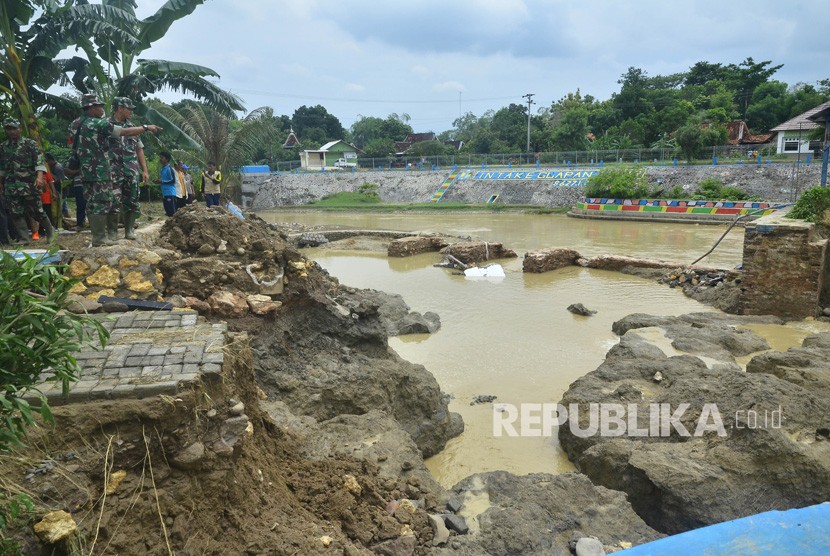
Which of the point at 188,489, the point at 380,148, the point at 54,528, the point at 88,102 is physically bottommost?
the point at 188,489

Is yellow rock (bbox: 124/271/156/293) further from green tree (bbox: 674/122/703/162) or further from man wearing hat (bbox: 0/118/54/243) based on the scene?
green tree (bbox: 674/122/703/162)

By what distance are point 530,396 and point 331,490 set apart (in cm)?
387

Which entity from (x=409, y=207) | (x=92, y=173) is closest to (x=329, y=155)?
(x=409, y=207)

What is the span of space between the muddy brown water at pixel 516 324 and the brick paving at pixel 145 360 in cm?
279

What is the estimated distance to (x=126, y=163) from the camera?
654 cm

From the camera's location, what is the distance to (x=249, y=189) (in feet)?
146

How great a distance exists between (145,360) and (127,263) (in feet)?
9.19

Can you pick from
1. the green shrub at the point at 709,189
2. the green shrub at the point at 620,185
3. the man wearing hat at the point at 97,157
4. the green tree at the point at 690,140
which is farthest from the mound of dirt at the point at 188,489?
the green tree at the point at 690,140

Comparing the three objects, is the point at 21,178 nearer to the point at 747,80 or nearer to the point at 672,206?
the point at 672,206

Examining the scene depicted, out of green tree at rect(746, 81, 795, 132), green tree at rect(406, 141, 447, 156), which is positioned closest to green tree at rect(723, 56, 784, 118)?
green tree at rect(746, 81, 795, 132)

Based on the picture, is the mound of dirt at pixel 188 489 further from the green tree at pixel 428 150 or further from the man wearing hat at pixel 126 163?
the green tree at pixel 428 150

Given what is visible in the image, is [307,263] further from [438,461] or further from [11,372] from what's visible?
[11,372]

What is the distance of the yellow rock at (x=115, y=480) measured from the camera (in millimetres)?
2553

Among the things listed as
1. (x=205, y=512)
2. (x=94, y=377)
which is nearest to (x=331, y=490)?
(x=205, y=512)
